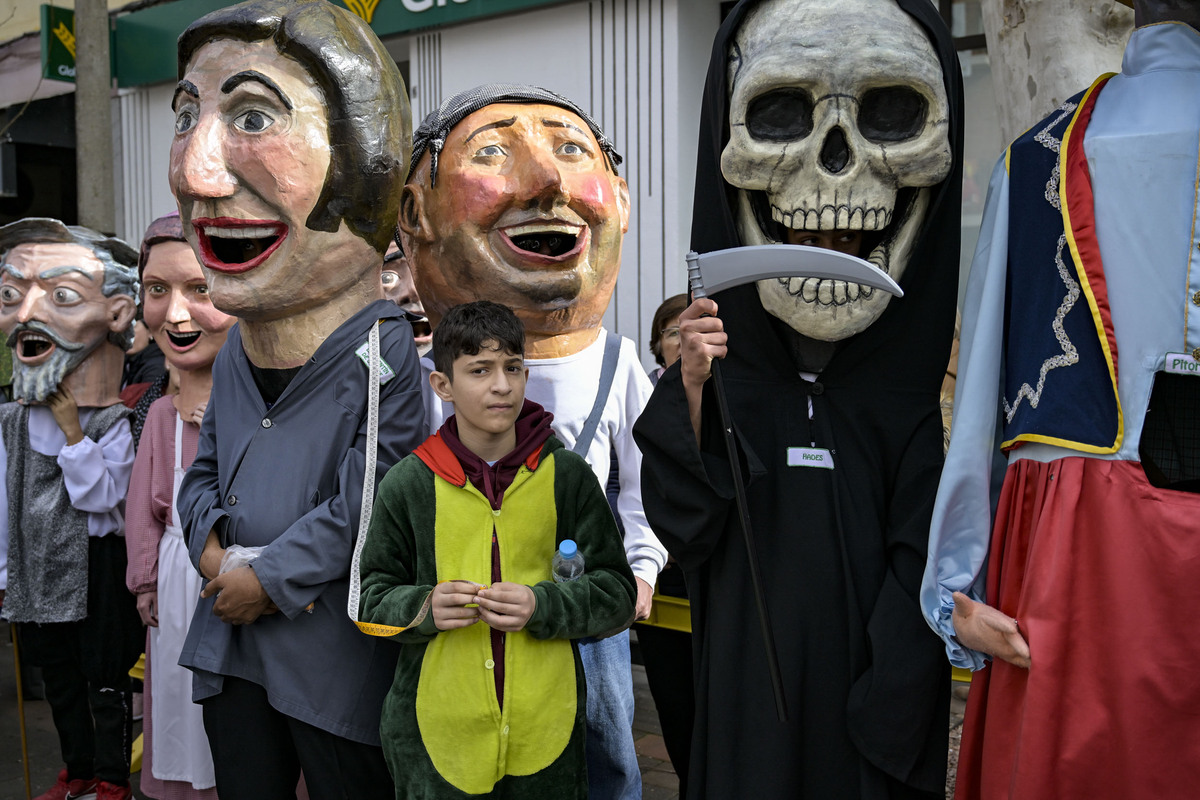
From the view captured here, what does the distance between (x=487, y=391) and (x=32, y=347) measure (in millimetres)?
2678

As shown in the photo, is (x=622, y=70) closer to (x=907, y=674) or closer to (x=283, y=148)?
(x=283, y=148)

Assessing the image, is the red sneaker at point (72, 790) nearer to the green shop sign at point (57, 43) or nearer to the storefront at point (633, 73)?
the storefront at point (633, 73)

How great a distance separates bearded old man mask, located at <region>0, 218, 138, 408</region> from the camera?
421 cm

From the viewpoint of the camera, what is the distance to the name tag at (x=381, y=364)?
287cm

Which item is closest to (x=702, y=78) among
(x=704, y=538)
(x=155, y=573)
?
(x=155, y=573)

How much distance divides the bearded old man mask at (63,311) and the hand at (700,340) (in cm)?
288

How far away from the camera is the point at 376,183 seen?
298 centimetres

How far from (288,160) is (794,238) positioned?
4.38 feet

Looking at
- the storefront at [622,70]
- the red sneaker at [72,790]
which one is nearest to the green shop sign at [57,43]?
the storefront at [622,70]

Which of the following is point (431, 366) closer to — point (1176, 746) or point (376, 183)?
point (376, 183)

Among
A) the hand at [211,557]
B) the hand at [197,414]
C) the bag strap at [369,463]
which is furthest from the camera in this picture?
the hand at [197,414]

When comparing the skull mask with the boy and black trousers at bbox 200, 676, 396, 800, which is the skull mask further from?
black trousers at bbox 200, 676, 396, 800

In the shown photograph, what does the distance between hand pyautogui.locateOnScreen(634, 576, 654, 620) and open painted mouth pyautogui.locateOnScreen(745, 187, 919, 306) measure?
908 millimetres

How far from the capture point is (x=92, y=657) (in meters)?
4.03
